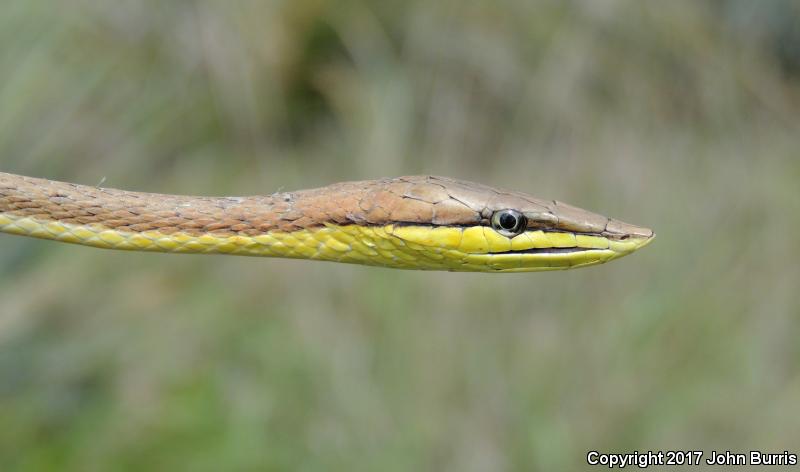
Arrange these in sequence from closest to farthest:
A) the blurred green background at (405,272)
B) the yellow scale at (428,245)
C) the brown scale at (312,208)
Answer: the brown scale at (312,208), the yellow scale at (428,245), the blurred green background at (405,272)

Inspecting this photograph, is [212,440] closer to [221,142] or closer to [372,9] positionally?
[221,142]

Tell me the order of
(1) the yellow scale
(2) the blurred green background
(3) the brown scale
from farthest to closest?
(2) the blurred green background → (1) the yellow scale → (3) the brown scale

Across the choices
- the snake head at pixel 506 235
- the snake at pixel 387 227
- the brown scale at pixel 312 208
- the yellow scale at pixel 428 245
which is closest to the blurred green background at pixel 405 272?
the brown scale at pixel 312 208

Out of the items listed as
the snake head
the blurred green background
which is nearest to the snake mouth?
the snake head

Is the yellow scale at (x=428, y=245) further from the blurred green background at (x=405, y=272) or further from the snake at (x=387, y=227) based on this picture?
the blurred green background at (x=405, y=272)

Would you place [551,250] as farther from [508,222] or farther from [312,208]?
[312,208]

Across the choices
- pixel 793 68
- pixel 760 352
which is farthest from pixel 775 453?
pixel 793 68

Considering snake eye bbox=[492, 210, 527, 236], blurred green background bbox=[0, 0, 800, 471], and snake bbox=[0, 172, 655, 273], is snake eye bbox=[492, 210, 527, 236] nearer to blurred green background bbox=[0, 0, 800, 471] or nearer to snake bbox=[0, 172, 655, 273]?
snake bbox=[0, 172, 655, 273]
